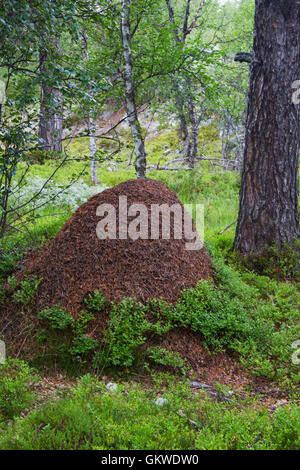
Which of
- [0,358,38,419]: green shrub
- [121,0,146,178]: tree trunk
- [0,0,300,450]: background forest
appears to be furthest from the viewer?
[121,0,146,178]: tree trunk

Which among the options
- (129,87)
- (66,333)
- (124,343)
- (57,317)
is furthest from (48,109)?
(129,87)

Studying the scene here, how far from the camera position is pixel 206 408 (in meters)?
2.71

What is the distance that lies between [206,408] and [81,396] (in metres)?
1.02

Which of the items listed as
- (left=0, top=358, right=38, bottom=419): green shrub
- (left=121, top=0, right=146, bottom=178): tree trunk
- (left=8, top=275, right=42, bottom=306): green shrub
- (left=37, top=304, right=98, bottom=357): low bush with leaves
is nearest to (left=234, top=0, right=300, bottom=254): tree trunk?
(left=121, top=0, right=146, bottom=178): tree trunk

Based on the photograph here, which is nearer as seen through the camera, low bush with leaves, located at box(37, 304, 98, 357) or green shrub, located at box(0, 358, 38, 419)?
green shrub, located at box(0, 358, 38, 419)

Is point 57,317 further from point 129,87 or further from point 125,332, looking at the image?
point 129,87

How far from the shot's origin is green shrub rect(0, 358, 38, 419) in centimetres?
270

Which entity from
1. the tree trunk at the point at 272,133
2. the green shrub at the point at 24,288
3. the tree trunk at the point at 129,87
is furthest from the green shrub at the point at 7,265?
the tree trunk at the point at 272,133

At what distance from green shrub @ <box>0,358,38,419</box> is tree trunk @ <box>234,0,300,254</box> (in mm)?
4094

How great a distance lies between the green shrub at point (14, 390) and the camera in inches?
106

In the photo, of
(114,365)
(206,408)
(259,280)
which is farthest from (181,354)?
(259,280)

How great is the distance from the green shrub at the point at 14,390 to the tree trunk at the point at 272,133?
13.4 ft

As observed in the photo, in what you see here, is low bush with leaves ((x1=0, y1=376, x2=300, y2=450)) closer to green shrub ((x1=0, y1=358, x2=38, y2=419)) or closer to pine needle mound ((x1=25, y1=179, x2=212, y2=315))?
green shrub ((x1=0, y1=358, x2=38, y2=419))
